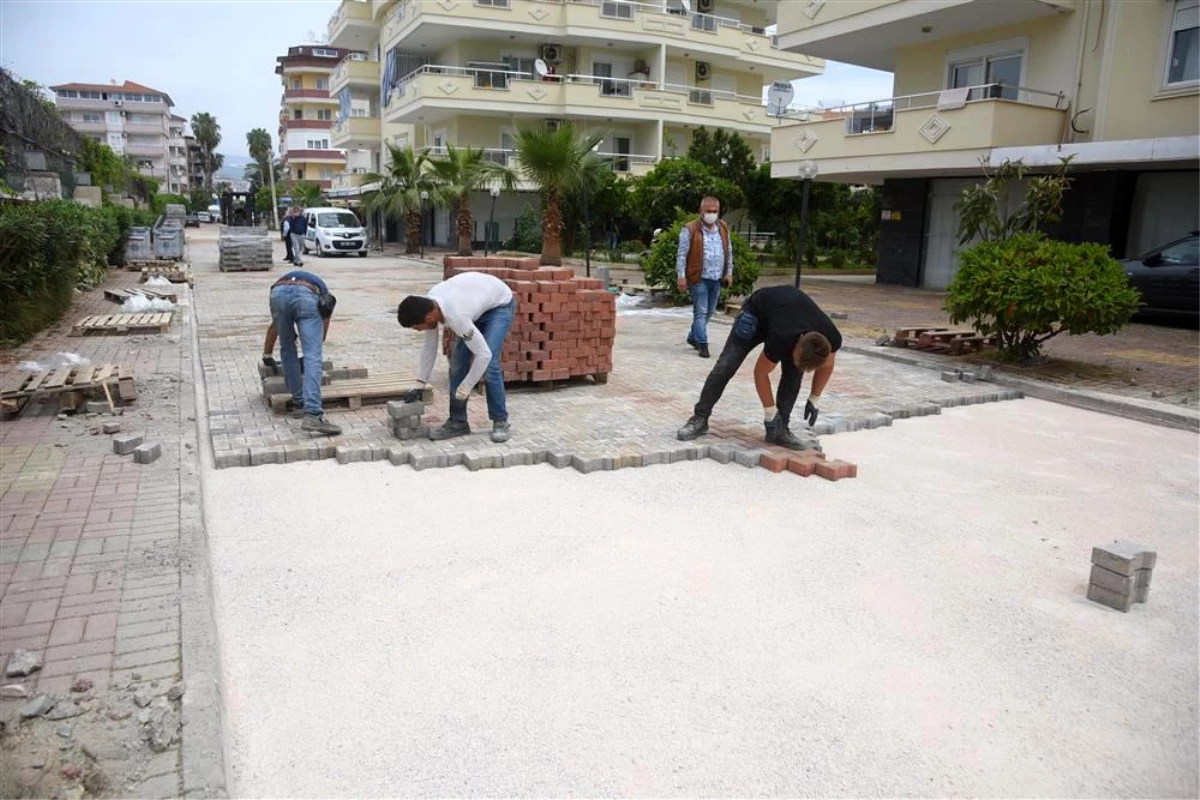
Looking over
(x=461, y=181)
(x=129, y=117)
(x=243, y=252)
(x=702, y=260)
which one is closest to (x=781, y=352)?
(x=702, y=260)

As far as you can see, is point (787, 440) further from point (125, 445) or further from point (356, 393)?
point (125, 445)

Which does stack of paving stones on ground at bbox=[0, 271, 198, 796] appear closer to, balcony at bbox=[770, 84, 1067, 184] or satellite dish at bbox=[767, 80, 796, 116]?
balcony at bbox=[770, 84, 1067, 184]

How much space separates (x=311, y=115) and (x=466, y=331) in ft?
293

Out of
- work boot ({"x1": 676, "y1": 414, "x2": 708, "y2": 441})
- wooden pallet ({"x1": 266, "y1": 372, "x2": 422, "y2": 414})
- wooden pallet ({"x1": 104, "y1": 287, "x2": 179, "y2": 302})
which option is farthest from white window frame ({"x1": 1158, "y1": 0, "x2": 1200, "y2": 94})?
wooden pallet ({"x1": 104, "y1": 287, "x2": 179, "y2": 302})

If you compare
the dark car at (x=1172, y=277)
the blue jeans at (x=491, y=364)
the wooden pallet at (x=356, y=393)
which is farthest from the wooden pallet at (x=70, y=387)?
the dark car at (x=1172, y=277)

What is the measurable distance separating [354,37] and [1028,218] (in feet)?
139

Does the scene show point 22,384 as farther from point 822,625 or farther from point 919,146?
point 919,146

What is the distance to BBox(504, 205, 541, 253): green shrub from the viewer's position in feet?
108

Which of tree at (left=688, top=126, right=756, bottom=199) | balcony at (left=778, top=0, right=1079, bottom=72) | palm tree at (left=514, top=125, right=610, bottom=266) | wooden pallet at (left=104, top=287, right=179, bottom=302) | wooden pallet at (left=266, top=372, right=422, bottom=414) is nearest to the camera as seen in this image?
wooden pallet at (left=266, top=372, right=422, bottom=414)

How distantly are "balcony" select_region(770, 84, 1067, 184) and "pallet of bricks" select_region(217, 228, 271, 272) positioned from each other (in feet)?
47.0

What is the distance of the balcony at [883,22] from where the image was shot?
17781 millimetres

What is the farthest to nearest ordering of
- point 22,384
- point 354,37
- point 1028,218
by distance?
1. point 354,37
2. point 1028,218
3. point 22,384

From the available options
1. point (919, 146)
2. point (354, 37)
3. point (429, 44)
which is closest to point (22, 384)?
point (919, 146)

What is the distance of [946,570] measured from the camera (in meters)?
4.61
